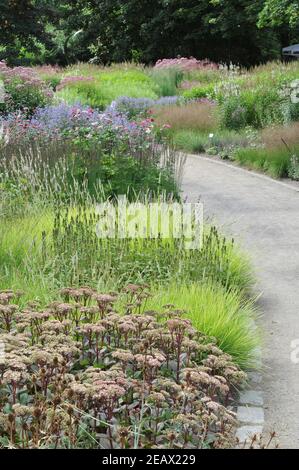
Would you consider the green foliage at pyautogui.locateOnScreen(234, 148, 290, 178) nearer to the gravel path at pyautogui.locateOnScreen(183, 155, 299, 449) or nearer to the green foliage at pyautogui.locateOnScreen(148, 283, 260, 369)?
the gravel path at pyautogui.locateOnScreen(183, 155, 299, 449)

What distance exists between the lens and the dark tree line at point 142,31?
3538cm

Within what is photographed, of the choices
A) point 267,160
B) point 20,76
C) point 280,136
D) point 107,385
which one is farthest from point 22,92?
point 107,385

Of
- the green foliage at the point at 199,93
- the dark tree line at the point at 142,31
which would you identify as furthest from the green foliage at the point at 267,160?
the dark tree line at the point at 142,31

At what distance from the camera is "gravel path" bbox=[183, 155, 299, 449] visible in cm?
543

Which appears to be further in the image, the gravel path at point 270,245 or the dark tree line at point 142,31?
the dark tree line at point 142,31

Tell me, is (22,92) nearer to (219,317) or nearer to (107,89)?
(107,89)

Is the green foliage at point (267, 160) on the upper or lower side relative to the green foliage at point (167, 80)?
upper

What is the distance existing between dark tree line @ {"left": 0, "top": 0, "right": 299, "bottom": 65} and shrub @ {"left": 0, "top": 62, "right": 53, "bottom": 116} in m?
15.6

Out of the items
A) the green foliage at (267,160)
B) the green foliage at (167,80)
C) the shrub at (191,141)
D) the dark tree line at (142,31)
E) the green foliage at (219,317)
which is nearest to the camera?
the green foliage at (219,317)

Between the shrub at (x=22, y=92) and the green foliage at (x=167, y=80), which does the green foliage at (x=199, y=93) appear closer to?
the green foliage at (x=167, y=80)

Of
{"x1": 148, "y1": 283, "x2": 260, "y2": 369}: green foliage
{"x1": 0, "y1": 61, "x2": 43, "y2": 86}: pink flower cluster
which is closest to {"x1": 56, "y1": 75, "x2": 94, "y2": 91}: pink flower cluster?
{"x1": 0, "y1": 61, "x2": 43, "y2": 86}: pink flower cluster

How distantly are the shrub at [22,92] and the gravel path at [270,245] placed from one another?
4363 millimetres

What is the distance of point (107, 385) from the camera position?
402 centimetres

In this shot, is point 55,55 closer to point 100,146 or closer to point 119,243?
point 100,146
